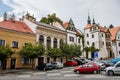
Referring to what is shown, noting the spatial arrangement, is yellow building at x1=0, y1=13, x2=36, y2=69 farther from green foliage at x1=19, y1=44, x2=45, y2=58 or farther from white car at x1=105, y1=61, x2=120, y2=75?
white car at x1=105, y1=61, x2=120, y2=75

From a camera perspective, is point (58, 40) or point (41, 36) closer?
point (41, 36)

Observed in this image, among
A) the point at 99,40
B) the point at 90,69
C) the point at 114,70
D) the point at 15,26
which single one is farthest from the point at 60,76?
the point at 99,40

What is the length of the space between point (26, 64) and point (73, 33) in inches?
758

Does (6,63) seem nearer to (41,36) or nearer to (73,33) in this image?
(41,36)

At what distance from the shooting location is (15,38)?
3894 cm

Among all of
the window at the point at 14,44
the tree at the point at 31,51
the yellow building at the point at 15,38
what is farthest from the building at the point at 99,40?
the window at the point at 14,44

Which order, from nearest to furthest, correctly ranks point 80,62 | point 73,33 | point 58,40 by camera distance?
Result: point 80,62
point 58,40
point 73,33

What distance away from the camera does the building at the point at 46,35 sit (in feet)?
142

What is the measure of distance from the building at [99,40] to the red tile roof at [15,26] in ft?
109

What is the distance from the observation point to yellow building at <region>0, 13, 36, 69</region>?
122 feet

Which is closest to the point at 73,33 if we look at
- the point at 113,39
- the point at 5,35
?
the point at 5,35

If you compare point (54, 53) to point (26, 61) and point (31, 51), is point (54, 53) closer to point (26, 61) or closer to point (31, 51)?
point (26, 61)

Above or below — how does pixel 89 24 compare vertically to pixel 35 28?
above

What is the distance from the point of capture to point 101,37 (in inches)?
2783
